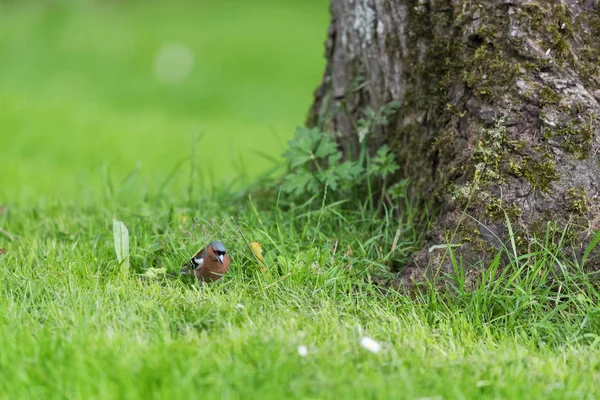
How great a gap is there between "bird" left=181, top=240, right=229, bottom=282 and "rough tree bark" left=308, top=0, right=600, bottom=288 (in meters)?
0.93

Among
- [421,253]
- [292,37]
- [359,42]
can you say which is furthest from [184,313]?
[292,37]

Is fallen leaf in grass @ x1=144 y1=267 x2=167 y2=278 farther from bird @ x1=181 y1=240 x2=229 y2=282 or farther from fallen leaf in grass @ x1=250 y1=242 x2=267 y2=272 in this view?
fallen leaf in grass @ x1=250 y1=242 x2=267 y2=272

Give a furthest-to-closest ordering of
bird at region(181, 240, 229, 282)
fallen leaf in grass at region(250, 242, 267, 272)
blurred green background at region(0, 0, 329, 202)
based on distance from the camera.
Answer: blurred green background at region(0, 0, 329, 202)
fallen leaf in grass at region(250, 242, 267, 272)
bird at region(181, 240, 229, 282)

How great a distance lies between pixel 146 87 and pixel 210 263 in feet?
33.9

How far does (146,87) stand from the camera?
43.1 feet

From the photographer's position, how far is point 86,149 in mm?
8680

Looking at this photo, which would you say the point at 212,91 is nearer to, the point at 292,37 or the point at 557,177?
the point at 292,37

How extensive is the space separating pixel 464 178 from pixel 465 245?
1.22 ft

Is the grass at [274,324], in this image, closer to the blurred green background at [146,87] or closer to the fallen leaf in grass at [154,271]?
the fallen leaf in grass at [154,271]

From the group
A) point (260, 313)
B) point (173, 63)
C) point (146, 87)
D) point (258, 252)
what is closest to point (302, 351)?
point (260, 313)

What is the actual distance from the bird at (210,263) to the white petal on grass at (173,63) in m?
10.7

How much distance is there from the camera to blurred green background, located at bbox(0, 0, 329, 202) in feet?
27.1

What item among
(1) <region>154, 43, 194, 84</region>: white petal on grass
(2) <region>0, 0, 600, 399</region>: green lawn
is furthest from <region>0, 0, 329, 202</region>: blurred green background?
(2) <region>0, 0, 600, 399</region>: green lawn

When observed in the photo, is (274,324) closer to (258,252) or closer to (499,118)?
(258,252)
